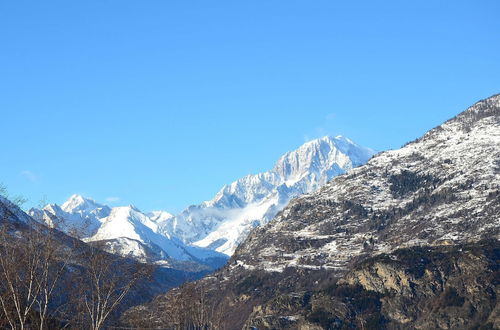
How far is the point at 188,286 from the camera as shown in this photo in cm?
13450

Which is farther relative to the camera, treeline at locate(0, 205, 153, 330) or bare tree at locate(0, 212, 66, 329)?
treeline at locate(0, 205, 153, 330)

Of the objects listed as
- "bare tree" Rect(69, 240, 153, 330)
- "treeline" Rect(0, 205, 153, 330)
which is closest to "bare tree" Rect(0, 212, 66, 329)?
"treeline" Rect(0, 205, 153, 330)

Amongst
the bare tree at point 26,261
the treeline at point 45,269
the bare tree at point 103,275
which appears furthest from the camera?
the bare tree at point 103,275

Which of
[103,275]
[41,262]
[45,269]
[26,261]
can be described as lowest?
[45,269]

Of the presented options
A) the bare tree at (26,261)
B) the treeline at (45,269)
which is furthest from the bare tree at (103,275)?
the bare tree at (26,261)

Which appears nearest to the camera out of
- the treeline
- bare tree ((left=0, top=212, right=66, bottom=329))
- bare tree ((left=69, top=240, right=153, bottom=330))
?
bare tree ((left=0, top=212, right=66, bottom=329))

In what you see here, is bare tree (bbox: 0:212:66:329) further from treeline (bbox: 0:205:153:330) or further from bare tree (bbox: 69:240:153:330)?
bare tree (bbox: 69:240:153:330)

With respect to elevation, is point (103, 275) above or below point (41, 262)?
below

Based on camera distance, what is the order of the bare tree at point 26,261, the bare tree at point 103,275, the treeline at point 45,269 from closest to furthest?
the bare tree at point 26,261 → the treeline at point 45,269 → the bare tree at point 103,275

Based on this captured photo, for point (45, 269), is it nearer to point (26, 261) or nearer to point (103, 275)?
point (26, 261)

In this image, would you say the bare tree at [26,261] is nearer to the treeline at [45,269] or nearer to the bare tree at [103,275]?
the treeline at [45,269]

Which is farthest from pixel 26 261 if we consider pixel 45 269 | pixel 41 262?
pixel 41 262

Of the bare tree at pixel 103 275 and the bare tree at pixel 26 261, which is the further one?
the bare tree at pixel 103 275

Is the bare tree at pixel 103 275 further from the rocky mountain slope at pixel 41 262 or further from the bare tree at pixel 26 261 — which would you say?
the bare tree at pixel 26 261
